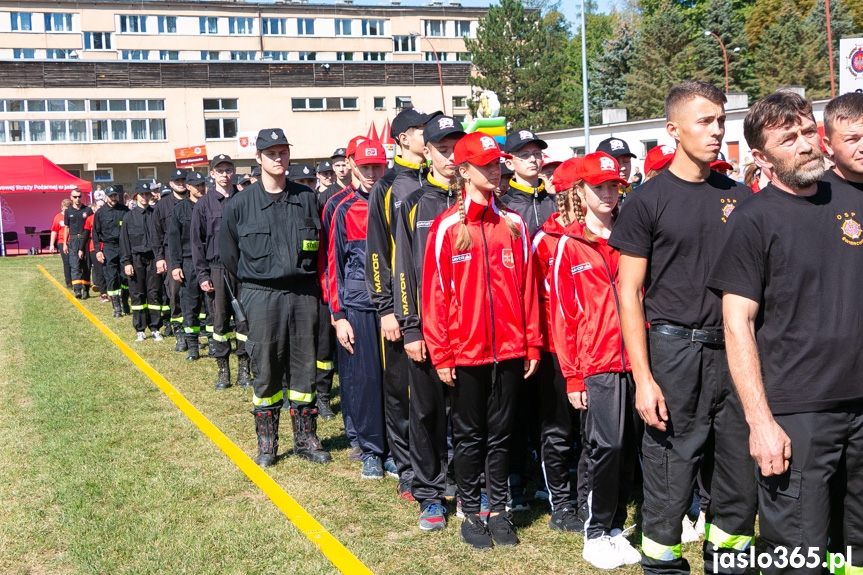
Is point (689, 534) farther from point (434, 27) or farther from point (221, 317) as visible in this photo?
point (434, 27)

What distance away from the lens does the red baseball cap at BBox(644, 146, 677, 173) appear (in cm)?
604

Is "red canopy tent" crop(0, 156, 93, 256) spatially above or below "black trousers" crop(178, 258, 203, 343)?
above

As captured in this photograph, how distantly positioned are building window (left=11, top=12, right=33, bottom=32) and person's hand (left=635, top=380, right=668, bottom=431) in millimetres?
73255

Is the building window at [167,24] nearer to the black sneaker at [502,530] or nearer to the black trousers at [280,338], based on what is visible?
the black trousers at [280,338]

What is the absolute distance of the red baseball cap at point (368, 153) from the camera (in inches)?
269

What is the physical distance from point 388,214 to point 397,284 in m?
0.65

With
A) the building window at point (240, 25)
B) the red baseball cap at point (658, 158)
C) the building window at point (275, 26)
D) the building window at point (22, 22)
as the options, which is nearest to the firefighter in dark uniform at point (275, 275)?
the red baseball cap at point (658, 158)

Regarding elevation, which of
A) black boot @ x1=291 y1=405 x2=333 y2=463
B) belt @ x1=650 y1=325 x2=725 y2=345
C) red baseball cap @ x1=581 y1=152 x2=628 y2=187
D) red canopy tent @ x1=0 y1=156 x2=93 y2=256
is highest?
red canopy tent @ x1=0 y1=156 x2=93 y2=256

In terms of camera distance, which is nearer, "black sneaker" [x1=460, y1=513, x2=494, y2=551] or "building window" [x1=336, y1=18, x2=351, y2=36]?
"black sneaker" [x1=460, y1=513, x2=494, y2=551]

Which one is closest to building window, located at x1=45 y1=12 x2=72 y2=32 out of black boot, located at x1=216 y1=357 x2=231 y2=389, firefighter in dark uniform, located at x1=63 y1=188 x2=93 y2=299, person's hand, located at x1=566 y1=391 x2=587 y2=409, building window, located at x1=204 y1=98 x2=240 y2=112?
building window, located at x1=204 y1=98 x2=240 y2=112

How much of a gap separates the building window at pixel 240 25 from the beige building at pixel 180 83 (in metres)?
0.12

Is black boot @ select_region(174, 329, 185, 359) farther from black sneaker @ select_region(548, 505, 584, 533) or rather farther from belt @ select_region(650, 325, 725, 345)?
belt @ select_region(650, 325, 725, 345)

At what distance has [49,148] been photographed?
187 ft

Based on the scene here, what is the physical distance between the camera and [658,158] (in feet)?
20.2
